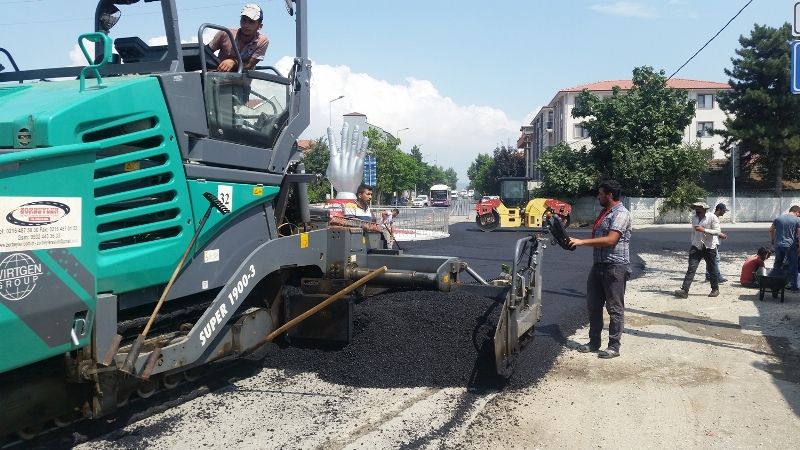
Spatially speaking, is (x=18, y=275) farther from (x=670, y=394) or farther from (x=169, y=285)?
(x=670, y=394)

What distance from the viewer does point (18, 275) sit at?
3174mm

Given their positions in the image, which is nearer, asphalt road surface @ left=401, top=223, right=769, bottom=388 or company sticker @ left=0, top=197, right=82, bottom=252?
company sticker @ left=0, top=197, right=82, bottom=252

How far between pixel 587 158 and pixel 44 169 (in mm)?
32929

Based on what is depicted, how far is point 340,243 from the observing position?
19.2ft

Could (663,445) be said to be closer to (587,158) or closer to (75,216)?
(75,216)

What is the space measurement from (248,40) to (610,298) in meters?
4.18

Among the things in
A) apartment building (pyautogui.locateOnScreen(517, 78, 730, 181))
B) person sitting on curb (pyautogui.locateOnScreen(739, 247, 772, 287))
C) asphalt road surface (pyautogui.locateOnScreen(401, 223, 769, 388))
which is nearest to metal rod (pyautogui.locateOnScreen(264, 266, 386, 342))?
asphalt road surface (pyautogui.locateOnScreen(401, 223, 769, 388))

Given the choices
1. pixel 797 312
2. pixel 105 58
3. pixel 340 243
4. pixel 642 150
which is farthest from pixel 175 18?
pixel 642 150

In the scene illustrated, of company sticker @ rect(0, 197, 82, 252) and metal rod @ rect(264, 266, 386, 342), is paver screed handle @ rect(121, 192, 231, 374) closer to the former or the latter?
company sticker @ rect(0, 197, 82, 252)

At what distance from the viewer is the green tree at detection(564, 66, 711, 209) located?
31766mm

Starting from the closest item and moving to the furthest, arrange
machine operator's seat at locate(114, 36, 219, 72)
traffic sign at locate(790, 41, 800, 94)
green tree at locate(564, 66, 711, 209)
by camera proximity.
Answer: machine operator's seat at locate(114, 36, 219, 72) → traffic sign at locate(790, 41, 800, 94) → green tree at locate(564, 66, 711, 209)

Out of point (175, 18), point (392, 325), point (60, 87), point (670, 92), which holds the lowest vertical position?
point (392, 325)

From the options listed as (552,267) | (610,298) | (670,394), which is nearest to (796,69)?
(610,298)

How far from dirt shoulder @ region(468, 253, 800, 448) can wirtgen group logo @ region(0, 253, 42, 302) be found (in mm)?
2848
